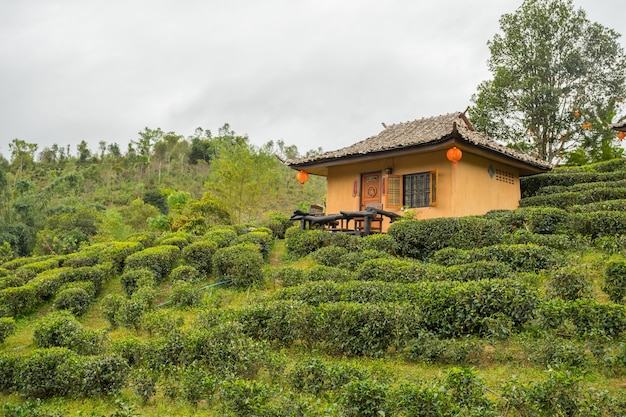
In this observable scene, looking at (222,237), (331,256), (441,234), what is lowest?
(331,256)

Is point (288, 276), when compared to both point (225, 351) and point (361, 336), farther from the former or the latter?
point (225, 351)

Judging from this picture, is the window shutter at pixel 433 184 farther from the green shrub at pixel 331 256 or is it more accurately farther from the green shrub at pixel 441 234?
the green shrub at pixel 331 256

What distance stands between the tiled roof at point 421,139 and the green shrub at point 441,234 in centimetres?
257

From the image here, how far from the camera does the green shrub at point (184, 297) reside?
33.9ft

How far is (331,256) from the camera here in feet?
37.5

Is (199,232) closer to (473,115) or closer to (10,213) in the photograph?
(473,115)

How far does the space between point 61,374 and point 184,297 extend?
13.1 feet

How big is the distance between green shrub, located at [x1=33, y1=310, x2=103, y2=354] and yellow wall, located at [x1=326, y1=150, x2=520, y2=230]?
945 cm

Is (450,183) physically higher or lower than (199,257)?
higher

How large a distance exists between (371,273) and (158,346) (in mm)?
3926

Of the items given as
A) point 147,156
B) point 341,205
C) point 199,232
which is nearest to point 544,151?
point 341,205

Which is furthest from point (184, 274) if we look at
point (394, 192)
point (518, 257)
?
point (518, 257)

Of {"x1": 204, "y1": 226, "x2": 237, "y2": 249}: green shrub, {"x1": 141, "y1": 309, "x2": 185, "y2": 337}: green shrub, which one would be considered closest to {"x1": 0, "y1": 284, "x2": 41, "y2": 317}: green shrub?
{"x1": 141, "y1": 309, "x2": 185, "y2": 337}: green shrub

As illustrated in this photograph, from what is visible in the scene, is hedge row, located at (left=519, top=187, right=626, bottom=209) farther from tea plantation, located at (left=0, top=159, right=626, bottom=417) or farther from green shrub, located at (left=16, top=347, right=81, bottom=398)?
green shrub, located at (left=16, top=347, right=81, bottom=398)
